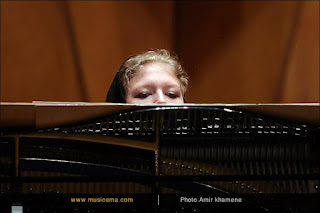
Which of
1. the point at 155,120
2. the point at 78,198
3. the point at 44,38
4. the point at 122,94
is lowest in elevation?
the point at 78,198

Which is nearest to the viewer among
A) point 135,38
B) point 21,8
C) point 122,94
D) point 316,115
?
point 316,115

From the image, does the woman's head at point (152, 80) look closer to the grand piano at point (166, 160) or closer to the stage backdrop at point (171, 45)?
the grand piano at point (166, 160)

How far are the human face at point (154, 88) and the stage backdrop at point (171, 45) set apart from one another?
0.84 meters

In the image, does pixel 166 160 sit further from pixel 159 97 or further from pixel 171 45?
pixel 171 45

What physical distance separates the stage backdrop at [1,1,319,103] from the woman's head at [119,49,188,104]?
0.73 metres

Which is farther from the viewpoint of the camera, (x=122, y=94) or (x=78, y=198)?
(x=122, y=94)

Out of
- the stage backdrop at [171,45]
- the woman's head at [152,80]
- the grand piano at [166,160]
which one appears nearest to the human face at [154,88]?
the woman's head at [152,80]

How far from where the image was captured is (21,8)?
1.90m

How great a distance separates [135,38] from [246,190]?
1546 millimetres

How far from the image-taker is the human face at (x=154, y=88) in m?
1.12

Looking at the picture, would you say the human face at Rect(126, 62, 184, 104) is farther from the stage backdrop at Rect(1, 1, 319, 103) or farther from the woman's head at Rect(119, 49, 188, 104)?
the stage backdrop at Rect(1, 1, 319, 103)

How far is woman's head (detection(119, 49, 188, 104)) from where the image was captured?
1.13 m

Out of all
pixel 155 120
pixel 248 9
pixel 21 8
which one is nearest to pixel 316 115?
pixel 155 120

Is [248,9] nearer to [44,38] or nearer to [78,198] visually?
[44,38]
